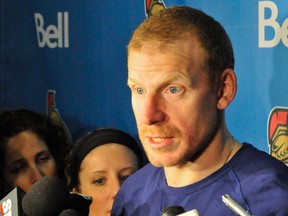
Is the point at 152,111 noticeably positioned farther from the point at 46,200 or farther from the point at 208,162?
the point at 46,200

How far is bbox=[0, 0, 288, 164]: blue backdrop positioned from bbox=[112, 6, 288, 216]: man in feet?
1.21

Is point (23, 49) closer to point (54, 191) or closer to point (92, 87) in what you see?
point (92, 87)

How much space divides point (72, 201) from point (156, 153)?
0.20 meters

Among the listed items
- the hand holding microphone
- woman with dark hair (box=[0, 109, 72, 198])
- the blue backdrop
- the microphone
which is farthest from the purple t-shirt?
woman with dark hair (box=[0, 109, 72, 198])

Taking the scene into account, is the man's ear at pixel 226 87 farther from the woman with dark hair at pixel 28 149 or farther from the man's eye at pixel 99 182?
the woman with dark hair at pixel 28 149

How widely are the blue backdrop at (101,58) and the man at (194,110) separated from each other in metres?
0.37

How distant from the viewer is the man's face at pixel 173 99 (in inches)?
50.3

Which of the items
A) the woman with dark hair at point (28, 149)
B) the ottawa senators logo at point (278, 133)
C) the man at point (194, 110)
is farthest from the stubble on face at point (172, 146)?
the woman with dark hair at point (28, 149)

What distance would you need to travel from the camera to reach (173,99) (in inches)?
50.4

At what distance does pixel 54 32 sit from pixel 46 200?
1.13 m

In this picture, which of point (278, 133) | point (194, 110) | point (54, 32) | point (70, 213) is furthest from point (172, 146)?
point (54, 32)

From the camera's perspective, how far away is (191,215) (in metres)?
0.97

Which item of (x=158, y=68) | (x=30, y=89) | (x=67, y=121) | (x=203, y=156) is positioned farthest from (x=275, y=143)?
(x=30, y=89)

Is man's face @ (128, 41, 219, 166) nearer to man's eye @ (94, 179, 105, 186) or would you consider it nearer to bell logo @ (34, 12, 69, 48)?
man's eye @ (94, 179, 105, 186)
